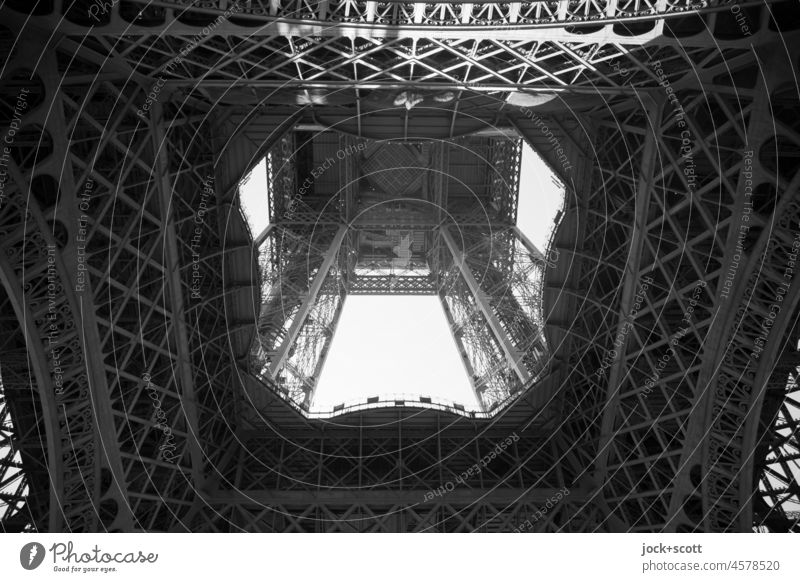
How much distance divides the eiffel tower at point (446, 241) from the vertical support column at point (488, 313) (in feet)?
0.71

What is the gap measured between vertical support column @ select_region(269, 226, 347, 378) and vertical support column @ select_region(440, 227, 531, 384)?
234 inches

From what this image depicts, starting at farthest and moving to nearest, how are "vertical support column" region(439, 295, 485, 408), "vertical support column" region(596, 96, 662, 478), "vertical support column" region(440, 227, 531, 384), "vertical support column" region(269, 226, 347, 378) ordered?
"vertical support column" region(439, 295, 485, 408) < "vertical support column" region(269, 226, 347, 378) < "vertical support column" region(440, 227, 531, 384) < "vertical support column" region(596, 96, 662, 478)

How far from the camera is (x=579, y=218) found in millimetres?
29844

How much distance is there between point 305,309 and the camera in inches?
1511

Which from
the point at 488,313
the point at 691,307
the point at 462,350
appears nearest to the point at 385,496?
the point at 488,313

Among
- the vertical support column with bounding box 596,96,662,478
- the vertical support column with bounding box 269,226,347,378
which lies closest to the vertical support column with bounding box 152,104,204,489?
the vertical support column with bounding box 269,226,347,378

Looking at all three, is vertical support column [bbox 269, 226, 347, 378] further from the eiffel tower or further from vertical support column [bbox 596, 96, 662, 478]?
vertical support column [bbox 596, 96, 662, 478]

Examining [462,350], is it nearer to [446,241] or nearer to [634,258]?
[446,241]

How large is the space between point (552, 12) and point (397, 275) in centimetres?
3003

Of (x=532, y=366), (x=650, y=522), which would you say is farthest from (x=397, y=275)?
(x=650, y=522)

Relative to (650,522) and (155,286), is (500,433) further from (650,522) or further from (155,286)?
(155,286)

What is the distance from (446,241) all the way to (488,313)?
612cm

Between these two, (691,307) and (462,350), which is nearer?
(691,307)

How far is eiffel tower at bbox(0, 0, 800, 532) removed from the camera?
67.9 feet
